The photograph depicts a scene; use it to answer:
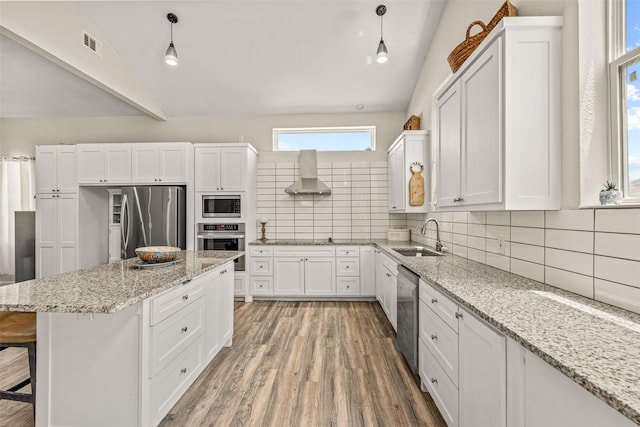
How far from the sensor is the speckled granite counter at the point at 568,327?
0.68m

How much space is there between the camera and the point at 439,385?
1.72 meters

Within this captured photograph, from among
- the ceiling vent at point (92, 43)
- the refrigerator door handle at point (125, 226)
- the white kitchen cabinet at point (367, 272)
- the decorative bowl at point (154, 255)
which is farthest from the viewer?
the white kitchen cabinet at point (367, 272)

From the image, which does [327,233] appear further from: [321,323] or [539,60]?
[539,60]

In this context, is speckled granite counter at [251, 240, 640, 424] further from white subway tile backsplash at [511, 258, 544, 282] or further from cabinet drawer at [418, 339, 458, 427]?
cabinet drawer at [418, 339, 458, 427]

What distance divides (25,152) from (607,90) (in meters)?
7.26

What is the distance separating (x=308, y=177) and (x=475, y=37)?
111 inches

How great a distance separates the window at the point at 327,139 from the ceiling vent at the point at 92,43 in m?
2.44

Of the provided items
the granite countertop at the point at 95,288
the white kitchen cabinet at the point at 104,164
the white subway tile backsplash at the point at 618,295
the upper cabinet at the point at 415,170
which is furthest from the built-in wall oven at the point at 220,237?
the white subway tile backsplash at the point at 618,295

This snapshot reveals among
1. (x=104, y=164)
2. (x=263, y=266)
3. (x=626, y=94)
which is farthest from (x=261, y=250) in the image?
(x=626, y=94)

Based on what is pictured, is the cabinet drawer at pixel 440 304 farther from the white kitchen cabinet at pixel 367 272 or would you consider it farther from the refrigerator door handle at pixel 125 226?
the refrigerator door handle at pixel 125 226

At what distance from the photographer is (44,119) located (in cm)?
481

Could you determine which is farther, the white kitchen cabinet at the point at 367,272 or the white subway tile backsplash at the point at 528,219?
the white kitchen cabinet at the point at 367,272

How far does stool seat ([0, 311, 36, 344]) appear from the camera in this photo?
1.54 m

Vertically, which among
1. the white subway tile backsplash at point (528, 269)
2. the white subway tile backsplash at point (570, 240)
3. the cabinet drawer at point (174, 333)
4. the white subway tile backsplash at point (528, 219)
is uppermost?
the white subway tile backsplash at point (528, 219)
